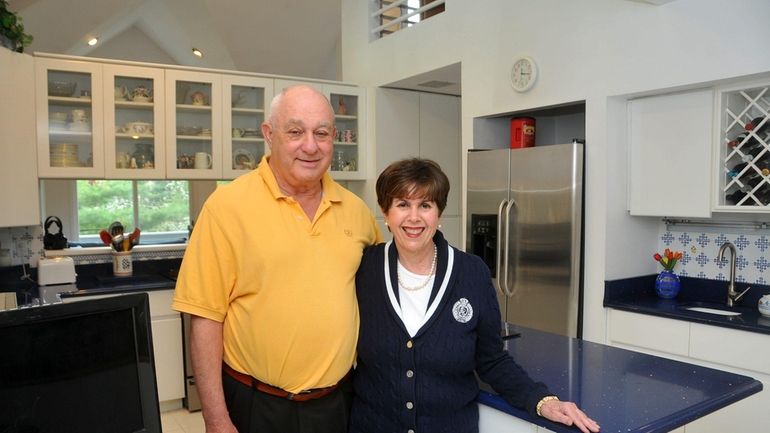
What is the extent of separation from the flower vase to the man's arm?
8.42 feet

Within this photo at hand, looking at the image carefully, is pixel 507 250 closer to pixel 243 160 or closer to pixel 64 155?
pixel 243 160

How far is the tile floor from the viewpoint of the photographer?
3604mm

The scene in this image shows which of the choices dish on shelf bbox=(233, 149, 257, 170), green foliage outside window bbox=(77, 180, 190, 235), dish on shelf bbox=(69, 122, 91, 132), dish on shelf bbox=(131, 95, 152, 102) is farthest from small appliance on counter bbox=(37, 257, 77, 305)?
green foliage outside window bbox=(77, 180, 190, 235)

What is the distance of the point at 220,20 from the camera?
19.3 ft

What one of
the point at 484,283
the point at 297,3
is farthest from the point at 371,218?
the point at 297,3

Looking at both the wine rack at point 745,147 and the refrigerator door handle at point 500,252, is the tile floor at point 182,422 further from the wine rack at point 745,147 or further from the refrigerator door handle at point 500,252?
the wine rack at point 745,147

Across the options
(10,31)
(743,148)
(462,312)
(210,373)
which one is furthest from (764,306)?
(10,31)

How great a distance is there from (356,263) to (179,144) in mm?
2909

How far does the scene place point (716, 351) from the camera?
2.72m

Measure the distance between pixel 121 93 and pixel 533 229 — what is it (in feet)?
9.28

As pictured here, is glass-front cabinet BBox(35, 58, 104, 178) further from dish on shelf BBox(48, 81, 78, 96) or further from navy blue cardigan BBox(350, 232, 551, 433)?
navy blue cardigan BBox(350, 232, 551, 433)

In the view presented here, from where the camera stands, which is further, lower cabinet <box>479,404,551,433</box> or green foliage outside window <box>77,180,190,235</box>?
green foliage outside window <box>77,180,190,235</box>

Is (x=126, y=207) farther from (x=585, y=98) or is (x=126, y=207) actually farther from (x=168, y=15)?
(x=585, y=98)

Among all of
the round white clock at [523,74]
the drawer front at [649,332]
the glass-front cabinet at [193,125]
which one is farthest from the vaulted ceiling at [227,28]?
the drawer front at [649,332]
